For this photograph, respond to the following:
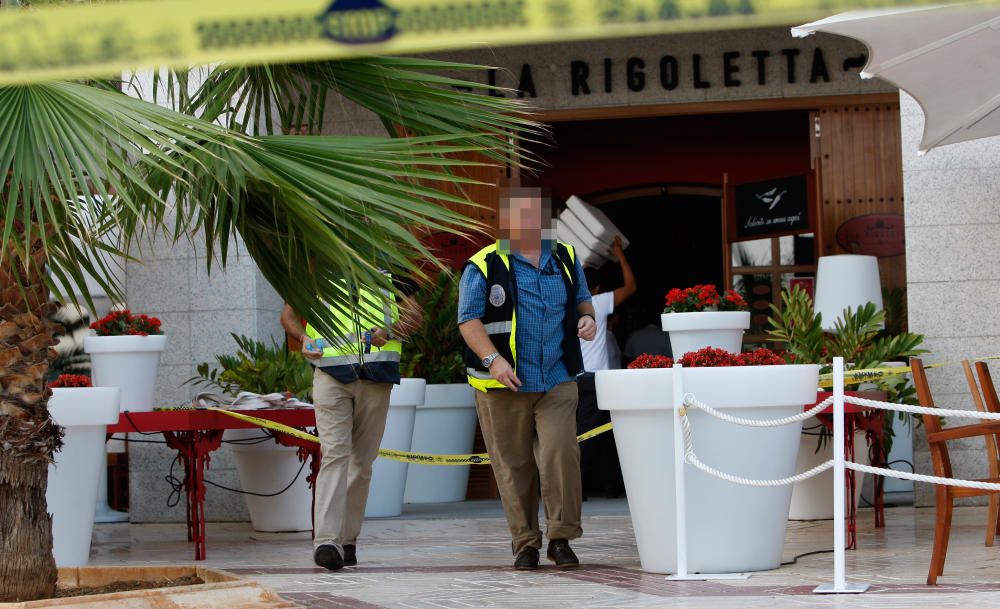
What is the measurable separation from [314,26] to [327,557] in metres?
3.90

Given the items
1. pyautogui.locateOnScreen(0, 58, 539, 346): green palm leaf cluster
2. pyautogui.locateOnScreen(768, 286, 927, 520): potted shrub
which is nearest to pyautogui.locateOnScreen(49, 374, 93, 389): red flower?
pyautogui.locateOnScreen(0, 58, 539, 346): green palm leaf cluster

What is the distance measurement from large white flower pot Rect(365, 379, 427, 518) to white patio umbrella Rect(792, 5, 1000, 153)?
385 cm

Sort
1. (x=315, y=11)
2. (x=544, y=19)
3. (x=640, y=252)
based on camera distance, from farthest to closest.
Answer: (x=640, y=252) < (x=315, y=11) < (x=544, y=19)

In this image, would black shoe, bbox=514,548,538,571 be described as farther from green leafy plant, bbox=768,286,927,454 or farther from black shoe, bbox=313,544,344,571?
green leafy plant, bbox=768,286,927,454

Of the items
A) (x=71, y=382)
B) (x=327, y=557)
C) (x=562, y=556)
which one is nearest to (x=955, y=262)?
(x=562, y=556)

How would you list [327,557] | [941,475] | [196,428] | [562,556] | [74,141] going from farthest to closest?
[196,428], [327,557], [562,556], [941,475], [74,141]

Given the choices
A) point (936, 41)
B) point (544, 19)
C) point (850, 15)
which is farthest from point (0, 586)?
point (936, 41)

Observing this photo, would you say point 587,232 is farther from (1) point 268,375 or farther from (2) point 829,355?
(1) point 268,375

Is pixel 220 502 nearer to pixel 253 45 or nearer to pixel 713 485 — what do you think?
pixel 713 485

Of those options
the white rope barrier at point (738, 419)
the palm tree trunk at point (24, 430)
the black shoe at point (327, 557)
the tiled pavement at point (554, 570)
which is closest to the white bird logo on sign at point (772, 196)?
the tiled pavement at point (554, 570)

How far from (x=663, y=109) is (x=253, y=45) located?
9.23 metres

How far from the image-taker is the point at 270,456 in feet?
30.6

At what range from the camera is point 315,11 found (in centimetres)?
354

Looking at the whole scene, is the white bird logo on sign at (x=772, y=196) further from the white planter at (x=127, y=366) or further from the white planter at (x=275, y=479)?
the white planter at (x=127, y=366)
